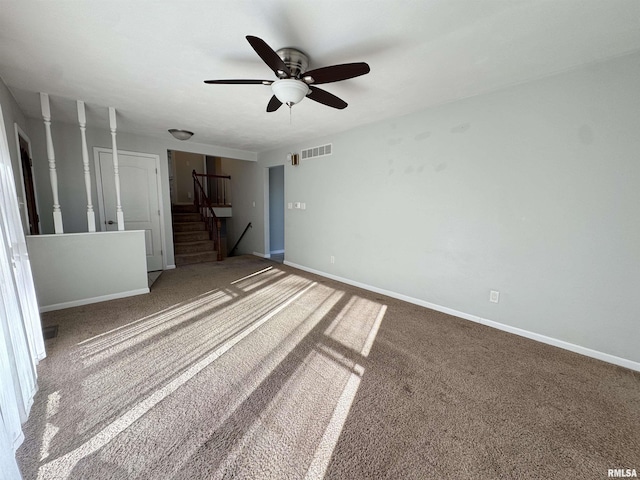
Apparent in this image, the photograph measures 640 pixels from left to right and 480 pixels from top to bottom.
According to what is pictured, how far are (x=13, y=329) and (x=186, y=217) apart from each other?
17.6ft

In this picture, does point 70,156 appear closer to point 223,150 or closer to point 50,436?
point 223,150

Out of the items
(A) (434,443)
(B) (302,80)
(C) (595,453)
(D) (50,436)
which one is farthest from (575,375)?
(D) (50,436)

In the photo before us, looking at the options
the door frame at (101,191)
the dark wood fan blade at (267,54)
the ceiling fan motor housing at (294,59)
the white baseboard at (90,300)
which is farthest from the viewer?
the door frame at (101,191)

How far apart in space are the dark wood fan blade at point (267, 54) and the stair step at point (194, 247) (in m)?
5.04

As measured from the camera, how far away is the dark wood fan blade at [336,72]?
5.74 ft

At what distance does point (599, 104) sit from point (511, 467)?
2.79 meters

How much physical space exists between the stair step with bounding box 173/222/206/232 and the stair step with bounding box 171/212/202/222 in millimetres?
226

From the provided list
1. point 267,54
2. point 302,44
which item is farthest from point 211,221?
point 267,54

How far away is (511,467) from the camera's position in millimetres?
1298

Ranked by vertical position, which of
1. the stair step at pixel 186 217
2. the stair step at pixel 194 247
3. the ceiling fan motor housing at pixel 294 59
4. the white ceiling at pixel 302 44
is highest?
the white ceiling at pixel 302 44

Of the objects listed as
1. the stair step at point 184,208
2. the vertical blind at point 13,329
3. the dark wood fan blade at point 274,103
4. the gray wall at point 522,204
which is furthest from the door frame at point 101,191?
the gray wall at point 522,204

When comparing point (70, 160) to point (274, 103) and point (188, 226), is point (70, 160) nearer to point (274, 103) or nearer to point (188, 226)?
point (188, 226)

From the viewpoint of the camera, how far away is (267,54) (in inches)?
64.1

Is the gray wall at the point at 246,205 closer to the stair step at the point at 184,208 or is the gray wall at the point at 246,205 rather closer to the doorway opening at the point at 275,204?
the doorway opening at the point at 275,204
